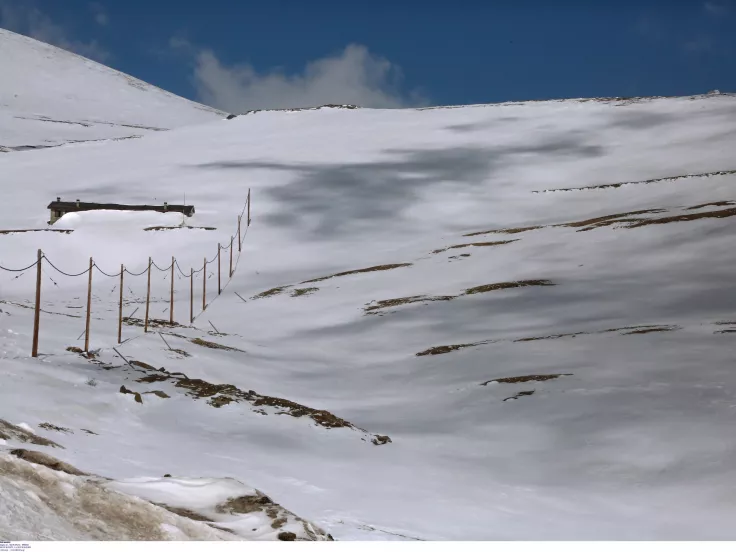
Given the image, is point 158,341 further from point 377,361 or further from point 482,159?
point 482,159

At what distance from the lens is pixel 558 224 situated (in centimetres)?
5741

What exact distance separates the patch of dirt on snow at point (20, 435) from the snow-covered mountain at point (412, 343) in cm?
11

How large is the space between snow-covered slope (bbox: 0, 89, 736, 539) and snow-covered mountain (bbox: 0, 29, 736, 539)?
0.11 meters

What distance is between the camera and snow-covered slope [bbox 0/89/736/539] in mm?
15438

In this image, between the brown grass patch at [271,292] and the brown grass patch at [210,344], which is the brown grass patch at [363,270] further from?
the brown grass patch at [210,344]

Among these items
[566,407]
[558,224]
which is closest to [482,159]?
[558,224]

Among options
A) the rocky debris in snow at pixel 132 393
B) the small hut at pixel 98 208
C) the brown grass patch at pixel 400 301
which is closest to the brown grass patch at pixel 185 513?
the rocky debris in snow at pixel 132 393

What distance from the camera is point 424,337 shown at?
34.3m

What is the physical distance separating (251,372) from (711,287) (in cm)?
1924

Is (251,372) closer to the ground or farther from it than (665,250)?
closer to the ground

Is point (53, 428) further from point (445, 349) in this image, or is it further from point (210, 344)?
point (445, 349)

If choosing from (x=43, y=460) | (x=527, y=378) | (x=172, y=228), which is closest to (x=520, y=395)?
(x=527, y=378)

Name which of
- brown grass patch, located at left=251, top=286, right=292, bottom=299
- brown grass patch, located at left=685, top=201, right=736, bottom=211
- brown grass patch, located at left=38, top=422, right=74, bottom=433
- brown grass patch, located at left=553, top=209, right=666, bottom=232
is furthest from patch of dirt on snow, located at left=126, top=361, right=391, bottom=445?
brown grass patch, located at left=685, top=201, right=736, bottom=211

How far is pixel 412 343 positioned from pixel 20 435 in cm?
2141
